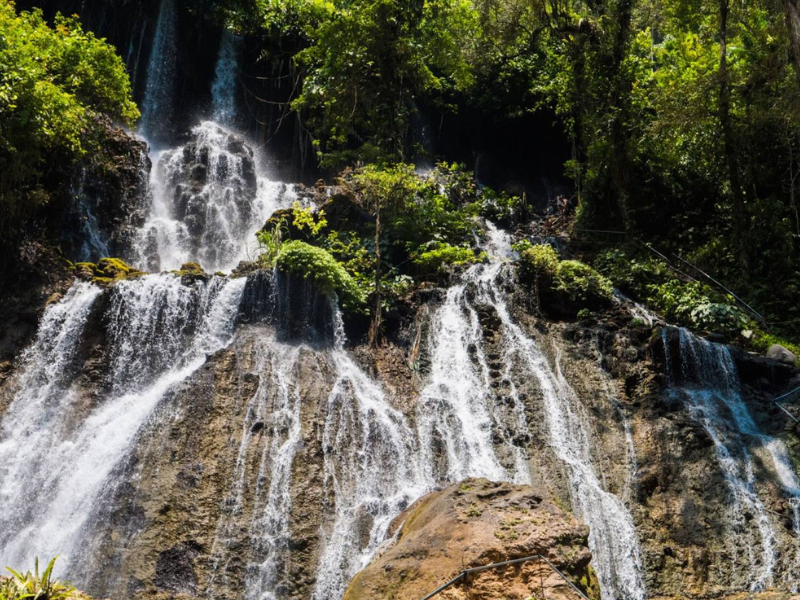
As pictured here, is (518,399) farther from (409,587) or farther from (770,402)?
(409,587)

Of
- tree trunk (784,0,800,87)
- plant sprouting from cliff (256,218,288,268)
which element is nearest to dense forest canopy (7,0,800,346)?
plant sprouting from cliff (256,218,288,268)

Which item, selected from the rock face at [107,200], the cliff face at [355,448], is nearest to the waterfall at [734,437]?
the cliff face at [355,448]

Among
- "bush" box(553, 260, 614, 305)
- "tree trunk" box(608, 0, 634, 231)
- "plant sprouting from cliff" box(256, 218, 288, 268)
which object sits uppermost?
"tree trunk" box(608, 0, 634, 231)

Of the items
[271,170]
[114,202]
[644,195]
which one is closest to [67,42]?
[114,202]

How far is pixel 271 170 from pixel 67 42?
6.52 m

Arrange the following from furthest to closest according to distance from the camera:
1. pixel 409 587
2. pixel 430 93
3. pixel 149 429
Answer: pixel 430 93, pixel 149 429, pixel 409 587

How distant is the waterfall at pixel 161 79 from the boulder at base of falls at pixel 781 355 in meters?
16.4

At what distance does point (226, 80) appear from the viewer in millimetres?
21734

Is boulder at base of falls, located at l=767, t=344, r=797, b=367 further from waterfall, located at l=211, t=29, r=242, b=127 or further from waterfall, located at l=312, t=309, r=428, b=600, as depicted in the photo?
waterfall, located at l=211, t=29, r=242, b=127

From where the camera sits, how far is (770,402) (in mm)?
10875

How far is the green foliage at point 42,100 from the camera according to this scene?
1238cm

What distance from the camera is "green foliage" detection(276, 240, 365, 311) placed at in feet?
43.1

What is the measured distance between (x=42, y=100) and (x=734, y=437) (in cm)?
1347

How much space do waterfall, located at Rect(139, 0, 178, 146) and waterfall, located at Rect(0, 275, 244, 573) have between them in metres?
8.63
